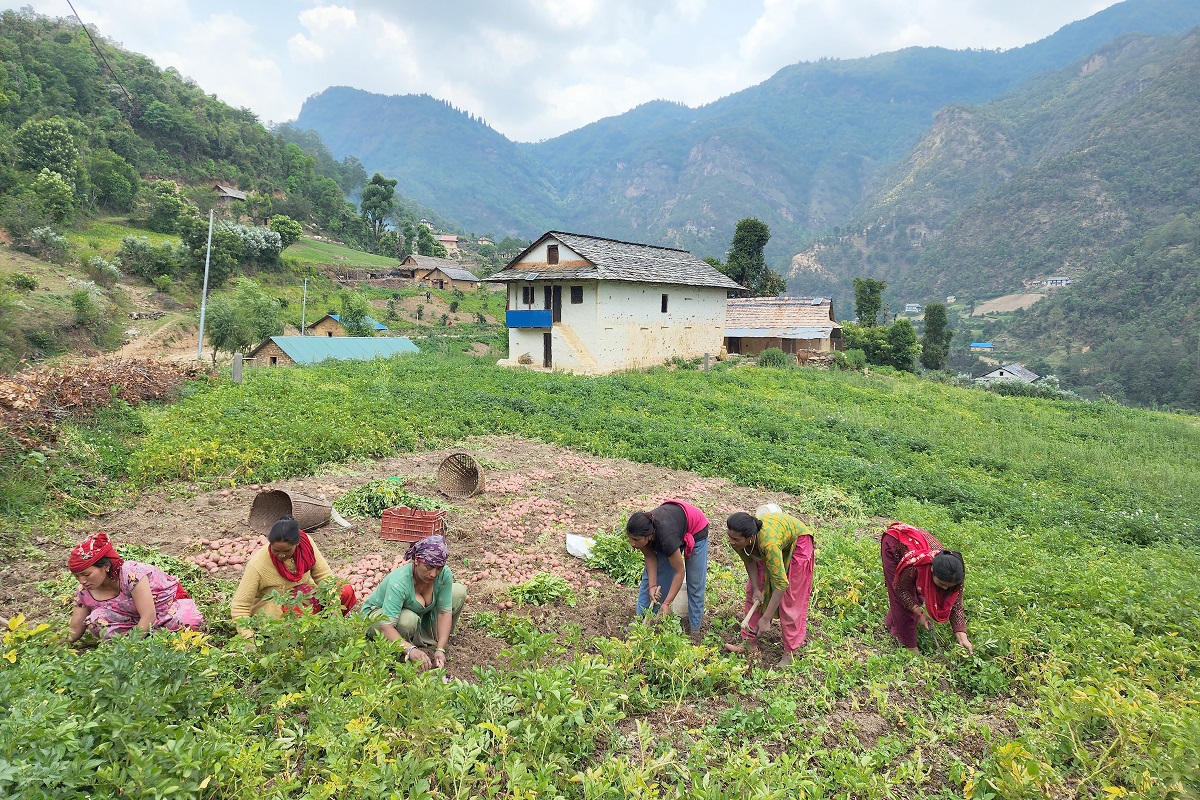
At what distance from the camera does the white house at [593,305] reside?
2216 cm

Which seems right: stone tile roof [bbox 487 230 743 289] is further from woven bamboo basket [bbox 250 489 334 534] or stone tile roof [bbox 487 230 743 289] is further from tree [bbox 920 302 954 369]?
tree [bbox 920 302 954 369]

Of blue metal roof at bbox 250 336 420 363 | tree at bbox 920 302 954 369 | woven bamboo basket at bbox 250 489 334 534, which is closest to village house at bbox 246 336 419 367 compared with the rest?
blue metal roof at bbox 250 336 420 363

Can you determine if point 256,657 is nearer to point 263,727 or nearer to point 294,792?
point 263,727

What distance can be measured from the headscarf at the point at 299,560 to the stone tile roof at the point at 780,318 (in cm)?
2908

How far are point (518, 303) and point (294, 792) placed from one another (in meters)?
22.2

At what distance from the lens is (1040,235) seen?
2960 inches

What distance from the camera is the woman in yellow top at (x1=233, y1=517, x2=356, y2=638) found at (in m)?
3.99

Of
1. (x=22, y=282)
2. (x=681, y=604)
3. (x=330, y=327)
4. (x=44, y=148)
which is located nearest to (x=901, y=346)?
(x=330, y=327)

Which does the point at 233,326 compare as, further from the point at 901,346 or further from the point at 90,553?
the point at 901,346

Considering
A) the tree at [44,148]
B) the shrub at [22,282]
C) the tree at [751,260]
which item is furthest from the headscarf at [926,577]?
the tree at [44,148]

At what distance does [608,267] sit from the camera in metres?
22.2

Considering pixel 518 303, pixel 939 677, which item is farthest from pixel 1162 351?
pixel 939 677

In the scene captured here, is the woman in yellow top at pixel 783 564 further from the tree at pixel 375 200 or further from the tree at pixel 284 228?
the tree at pixel 375 200

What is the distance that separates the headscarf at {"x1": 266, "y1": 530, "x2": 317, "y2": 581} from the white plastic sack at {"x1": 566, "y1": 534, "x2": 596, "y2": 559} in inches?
108
